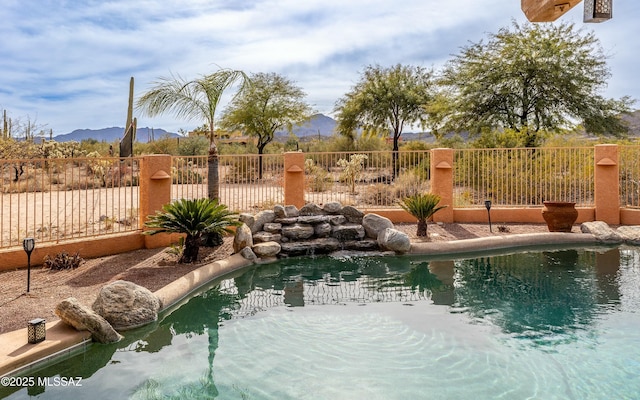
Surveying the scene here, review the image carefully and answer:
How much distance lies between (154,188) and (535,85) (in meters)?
18.6

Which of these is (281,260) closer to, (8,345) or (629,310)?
(8,345)

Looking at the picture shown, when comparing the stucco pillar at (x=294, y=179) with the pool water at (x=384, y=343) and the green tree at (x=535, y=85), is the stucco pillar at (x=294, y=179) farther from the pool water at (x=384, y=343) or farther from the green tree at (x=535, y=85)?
the green tree at (x=535, y=85)

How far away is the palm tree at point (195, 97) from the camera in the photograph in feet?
30.0

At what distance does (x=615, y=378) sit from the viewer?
3.78 metres

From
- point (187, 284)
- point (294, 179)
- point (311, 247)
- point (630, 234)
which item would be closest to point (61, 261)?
point (187, 284)

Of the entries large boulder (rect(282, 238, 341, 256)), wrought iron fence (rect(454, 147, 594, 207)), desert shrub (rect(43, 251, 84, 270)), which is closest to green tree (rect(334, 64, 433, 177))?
wrought iron fence (rect(454, 147, 594, 207))

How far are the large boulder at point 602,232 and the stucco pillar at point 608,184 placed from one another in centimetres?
159

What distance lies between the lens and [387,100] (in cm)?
2623

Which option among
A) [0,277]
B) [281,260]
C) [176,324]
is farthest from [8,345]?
[281,260]

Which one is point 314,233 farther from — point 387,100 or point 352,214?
point 387,100

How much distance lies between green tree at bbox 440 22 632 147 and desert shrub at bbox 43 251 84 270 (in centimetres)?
1782

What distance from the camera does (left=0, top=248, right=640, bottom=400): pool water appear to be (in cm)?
365

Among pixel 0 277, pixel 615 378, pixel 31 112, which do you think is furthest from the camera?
pixel 31 112

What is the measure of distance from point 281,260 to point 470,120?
1624 cm
